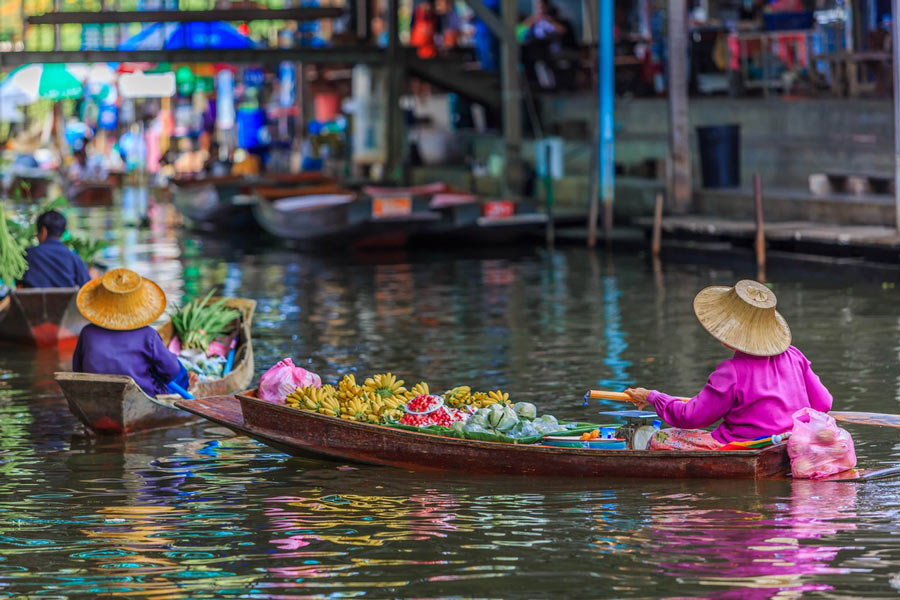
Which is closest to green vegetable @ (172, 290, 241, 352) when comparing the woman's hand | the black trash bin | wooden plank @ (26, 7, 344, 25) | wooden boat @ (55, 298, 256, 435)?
wooden boat @ (55, 298, 256, 435)

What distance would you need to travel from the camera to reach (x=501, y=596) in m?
6.69

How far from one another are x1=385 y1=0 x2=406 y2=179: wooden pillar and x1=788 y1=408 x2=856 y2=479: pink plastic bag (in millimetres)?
22051

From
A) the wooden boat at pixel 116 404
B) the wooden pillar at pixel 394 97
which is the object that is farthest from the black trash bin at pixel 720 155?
the wooden boat at pixel 116 404

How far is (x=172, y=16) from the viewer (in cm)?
2681

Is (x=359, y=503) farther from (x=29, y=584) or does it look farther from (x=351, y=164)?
(x=351, y=164)

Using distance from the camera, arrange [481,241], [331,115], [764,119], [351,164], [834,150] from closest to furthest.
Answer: [834,150] → [764,119] → [481,241] → [351,164] → [331,115]

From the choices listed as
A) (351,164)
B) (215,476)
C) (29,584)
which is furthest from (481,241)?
(29,584)

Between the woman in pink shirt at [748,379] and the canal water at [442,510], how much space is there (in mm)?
374

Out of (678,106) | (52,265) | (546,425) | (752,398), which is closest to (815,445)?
(752,398)

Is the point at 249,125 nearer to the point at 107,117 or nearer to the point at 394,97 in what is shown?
the point at 107,117

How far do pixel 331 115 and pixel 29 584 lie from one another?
125 feet

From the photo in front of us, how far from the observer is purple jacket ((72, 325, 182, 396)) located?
34.2 ft

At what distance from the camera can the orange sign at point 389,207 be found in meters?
24.5

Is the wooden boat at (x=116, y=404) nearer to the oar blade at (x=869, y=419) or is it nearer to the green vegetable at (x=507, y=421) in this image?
the green vegetable at (x=507, y=421)
